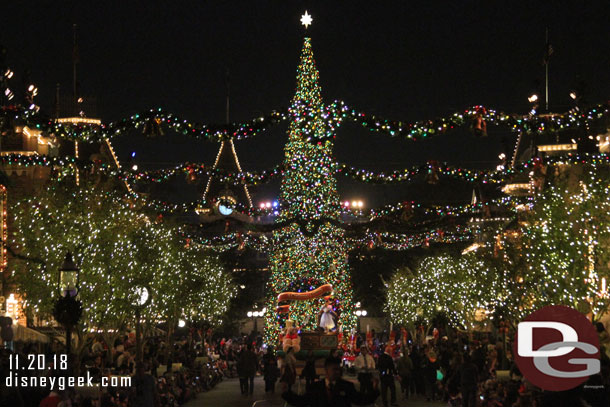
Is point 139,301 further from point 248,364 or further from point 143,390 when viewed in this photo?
point 143,390

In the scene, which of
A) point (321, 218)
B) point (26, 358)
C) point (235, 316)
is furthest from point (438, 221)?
point (235, 316)

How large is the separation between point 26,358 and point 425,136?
1197cm

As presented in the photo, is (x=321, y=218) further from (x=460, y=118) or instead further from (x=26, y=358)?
(x=26, y=358)

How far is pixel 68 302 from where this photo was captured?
22906 mm

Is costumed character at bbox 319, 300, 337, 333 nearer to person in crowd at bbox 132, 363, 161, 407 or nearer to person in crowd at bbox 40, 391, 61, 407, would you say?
person in crowd at bbox 132, 363, 161, 407

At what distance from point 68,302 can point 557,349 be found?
13.0 metres

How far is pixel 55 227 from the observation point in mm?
36156

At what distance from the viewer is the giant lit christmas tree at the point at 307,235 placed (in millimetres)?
45281

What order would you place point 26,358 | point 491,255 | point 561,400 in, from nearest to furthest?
point 561,400 → point 26,358 → point 491,255

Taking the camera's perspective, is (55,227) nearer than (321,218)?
Yes

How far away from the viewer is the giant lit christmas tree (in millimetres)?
45281

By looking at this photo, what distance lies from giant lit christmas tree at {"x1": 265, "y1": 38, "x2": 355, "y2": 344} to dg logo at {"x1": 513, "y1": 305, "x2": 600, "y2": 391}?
3077cm

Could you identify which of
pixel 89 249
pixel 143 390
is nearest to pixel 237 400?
pixel 89 249

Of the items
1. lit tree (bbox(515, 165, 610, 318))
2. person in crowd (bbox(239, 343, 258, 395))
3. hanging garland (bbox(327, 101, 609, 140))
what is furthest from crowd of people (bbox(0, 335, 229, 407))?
lit tree (bbox(515, 165, 610, 318))
